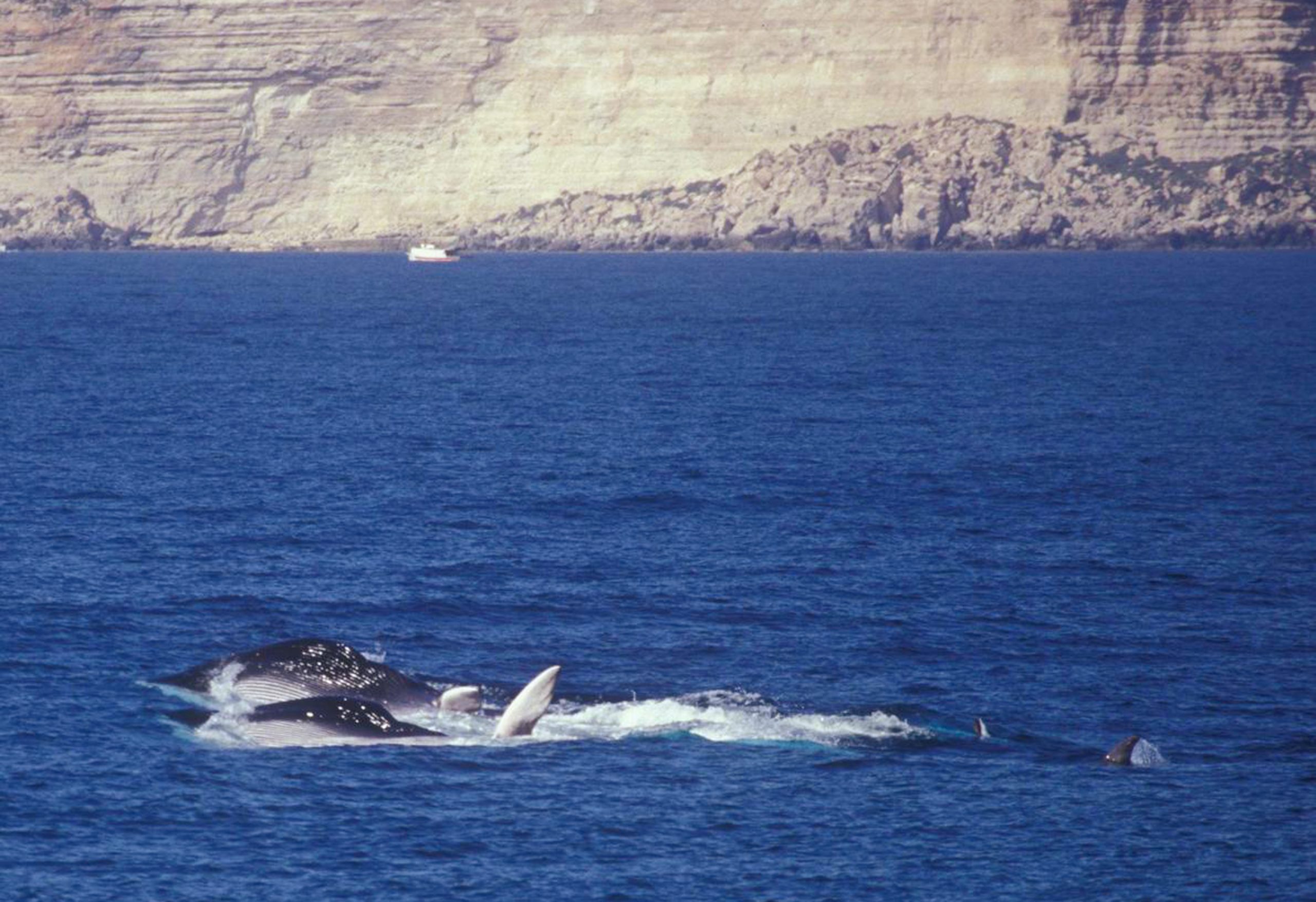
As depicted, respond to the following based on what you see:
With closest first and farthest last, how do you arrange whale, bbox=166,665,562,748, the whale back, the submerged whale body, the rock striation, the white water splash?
1. whale, bbox=166,665,562,748
2. the submerged whale body
3. the white water splash
4. the whale back
5. the rock striation

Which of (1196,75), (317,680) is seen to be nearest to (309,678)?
(317,680)

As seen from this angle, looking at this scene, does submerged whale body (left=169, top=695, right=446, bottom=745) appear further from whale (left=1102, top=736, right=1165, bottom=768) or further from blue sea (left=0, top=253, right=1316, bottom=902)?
whale (left=1102, top=736, right=1165, bottom=768)

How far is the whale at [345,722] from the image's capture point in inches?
1021

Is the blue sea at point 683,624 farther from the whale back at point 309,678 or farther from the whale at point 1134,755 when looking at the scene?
the whale back at point 309,678

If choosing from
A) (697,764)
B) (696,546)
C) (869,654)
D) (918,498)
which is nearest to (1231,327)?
(918,498)

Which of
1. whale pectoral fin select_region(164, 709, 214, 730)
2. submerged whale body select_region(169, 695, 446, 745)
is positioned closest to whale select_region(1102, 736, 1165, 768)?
submerged whale body select_region(169, 695, 446, 745)

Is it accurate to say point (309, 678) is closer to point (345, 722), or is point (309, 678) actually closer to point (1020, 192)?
point (345, 722)

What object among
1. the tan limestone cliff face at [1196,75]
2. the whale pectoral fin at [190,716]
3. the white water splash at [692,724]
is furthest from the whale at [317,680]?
the tan limestone cliff face at [1196,75]

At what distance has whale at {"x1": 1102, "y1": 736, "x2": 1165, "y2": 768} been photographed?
2511cm

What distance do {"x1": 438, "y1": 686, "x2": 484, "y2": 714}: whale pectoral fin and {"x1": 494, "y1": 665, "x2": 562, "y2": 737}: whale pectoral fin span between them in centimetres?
101

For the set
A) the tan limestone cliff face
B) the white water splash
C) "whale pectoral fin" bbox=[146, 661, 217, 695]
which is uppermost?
the tan limestone cliff face

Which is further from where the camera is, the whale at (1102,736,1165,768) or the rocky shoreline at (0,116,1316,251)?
the rocky shoreline at (0,116,1316,251)

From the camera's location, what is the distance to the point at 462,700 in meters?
27.3

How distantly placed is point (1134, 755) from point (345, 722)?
11.1m
